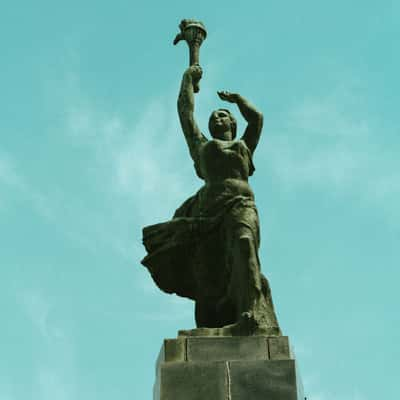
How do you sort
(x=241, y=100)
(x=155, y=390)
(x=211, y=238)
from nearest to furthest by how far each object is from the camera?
1. (x=155, y=390)
2. (x=211, y=238)
3. (x=241, y=100)

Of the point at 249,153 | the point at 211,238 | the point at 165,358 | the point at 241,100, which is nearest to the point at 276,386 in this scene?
the point at 165,358

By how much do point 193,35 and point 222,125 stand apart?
6.78 feet

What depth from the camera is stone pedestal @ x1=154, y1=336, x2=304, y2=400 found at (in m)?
12.9

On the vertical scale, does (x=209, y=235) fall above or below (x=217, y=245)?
above

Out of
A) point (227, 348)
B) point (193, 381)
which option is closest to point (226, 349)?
point (227, 348)

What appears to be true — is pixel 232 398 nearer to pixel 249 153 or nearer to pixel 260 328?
pixel 260 328

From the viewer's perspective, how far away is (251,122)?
15695 mm

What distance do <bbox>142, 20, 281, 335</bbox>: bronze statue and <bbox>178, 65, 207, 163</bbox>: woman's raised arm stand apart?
0.09 meters

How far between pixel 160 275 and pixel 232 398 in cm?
267

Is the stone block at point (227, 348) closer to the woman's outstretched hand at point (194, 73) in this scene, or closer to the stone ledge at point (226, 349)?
the stone ledge at point (226, 349)

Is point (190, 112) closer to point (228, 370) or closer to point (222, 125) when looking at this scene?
point (222, 125)

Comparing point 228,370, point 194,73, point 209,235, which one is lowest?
point 228,370

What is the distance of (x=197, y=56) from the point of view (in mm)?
16641

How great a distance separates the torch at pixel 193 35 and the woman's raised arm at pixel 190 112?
343mm
